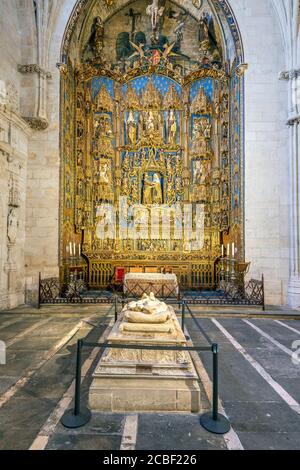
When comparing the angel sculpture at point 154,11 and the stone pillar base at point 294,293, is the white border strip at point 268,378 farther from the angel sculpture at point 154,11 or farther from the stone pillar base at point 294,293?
the angel sculpture at point 154,11

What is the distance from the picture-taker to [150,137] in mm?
15016

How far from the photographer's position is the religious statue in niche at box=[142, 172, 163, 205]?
15.0 metres

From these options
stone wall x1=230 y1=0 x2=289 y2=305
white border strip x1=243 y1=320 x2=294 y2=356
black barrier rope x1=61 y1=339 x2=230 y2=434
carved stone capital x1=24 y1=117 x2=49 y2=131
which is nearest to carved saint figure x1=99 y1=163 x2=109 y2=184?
carved stone capital x1=24 y1=117 x2=49 y2=131

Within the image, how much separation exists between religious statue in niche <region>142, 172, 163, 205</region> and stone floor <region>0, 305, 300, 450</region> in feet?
27.1

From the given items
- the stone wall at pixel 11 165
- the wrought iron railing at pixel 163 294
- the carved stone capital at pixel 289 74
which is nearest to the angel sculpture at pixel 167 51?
the carved stone capital at pixel 289 74

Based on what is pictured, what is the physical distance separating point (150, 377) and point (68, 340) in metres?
3.56

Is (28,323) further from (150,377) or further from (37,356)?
(150,377)

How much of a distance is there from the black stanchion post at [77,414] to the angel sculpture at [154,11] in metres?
17.1

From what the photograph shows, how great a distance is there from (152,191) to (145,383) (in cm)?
1179

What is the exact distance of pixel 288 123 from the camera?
11.6m

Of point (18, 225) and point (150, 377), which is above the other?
point (18, 225)

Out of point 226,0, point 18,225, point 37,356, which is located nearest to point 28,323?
point 37,356

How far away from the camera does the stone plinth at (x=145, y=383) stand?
4094 mm

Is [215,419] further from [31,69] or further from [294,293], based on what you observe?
[31,69]
